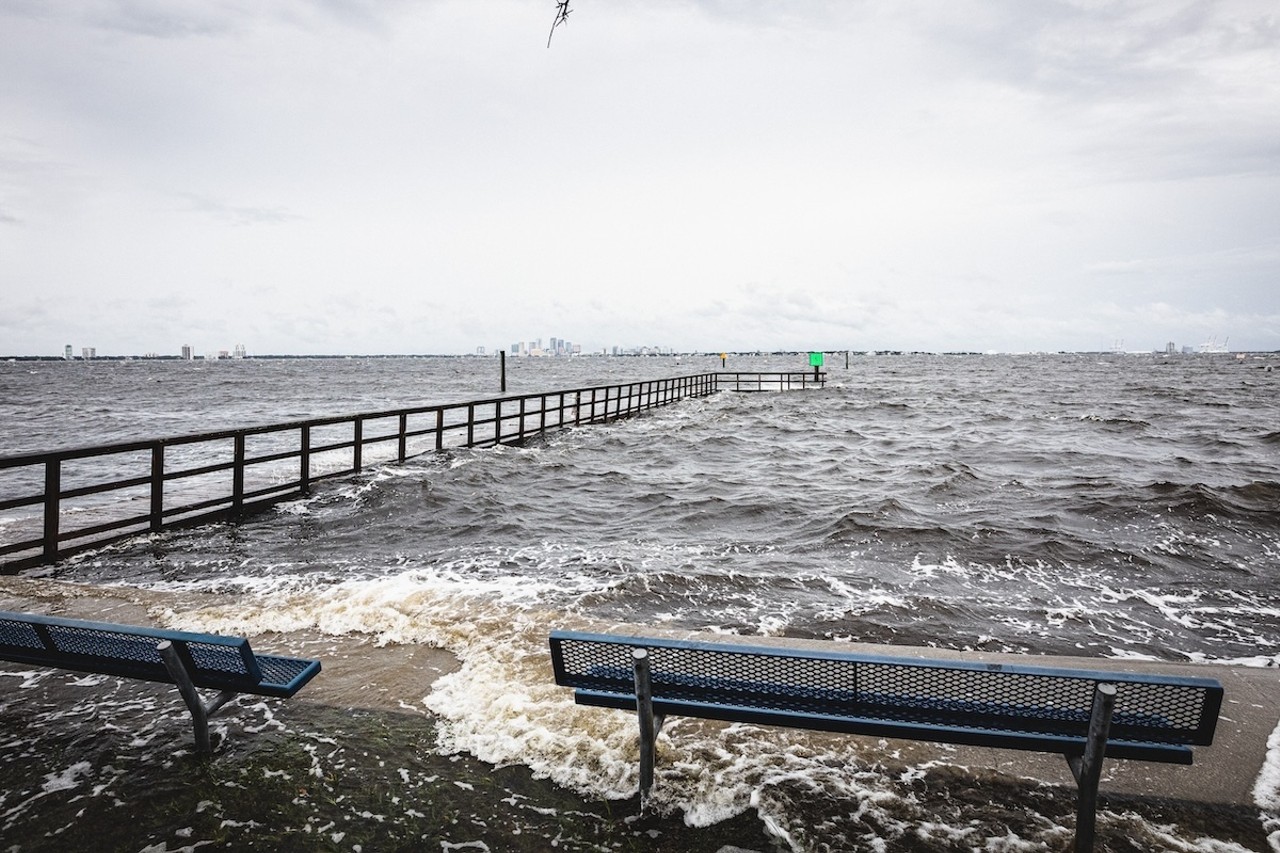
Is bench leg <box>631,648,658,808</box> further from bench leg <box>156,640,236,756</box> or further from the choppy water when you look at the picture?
bench leg <box>156,640,236,756</box>

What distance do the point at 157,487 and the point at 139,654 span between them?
6.30 m

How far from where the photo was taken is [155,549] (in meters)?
8.07

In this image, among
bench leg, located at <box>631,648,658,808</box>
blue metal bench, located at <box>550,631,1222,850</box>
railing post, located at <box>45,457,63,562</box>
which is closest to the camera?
blue metal bench, located at <box>550,631,1222,850</box>

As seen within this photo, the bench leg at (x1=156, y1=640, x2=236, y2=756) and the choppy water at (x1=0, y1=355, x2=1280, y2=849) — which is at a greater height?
the bench leg at (x1=156, y1=640, x2=236, y2=756)

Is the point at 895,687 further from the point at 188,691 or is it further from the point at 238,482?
the point at 238,482

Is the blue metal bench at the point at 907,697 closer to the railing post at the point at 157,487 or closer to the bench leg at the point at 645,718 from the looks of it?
the bench leg at the point at 645,718

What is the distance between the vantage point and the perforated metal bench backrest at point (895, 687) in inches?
110

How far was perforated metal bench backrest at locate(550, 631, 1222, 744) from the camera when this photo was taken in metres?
2.79

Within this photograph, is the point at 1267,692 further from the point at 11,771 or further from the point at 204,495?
the point at 204,495

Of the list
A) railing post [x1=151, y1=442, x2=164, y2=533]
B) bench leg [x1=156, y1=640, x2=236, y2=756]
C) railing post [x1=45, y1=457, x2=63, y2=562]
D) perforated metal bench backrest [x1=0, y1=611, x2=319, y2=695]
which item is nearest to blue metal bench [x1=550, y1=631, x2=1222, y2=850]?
perforated metal bench backrest [x1=0, y1=611, x2=319, y2=695]

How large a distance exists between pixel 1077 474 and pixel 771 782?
1383 cm

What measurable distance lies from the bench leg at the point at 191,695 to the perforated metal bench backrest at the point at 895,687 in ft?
5.65

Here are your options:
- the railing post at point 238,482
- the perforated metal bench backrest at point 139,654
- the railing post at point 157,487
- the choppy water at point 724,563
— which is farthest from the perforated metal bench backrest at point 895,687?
the railing post at point 238,482

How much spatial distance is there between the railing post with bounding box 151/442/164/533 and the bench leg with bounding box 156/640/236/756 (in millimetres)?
6132
